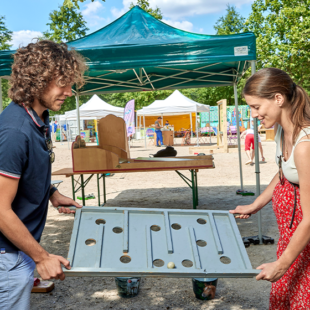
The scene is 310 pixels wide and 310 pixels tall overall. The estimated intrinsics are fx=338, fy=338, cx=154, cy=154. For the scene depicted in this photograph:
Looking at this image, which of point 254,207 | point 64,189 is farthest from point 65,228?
point 254,207

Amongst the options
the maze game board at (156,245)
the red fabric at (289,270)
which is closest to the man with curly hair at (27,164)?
the maze game board at (156,245)

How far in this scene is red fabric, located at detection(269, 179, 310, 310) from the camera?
1.53 m

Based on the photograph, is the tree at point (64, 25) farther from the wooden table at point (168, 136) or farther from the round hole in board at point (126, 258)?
the round hole in board at point (126, 258)

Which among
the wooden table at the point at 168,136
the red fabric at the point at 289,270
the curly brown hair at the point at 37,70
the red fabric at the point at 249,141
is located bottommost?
the wooden table at the point at 168,136

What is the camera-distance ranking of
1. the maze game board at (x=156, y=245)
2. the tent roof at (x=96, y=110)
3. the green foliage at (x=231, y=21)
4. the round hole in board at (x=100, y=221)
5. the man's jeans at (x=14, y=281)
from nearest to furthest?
the man's jeans at (x=14, y=281)
the maze game board at (x=156, y=245)
the round hole in board at (x=100, y=221)
the tent roof at (x=96, y=110)
the green foliage at (x=231, y=21)

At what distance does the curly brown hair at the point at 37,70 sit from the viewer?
1338 mm

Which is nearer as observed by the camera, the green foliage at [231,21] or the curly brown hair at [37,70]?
the curly brown hair at [37,70]

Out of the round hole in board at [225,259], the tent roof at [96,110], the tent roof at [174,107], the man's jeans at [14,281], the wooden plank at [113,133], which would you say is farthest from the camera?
the tent roof at [96,110]

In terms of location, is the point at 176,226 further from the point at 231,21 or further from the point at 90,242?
the point at 231,21

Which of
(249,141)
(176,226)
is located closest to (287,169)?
(176,226)

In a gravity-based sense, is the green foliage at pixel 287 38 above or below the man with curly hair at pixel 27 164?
above

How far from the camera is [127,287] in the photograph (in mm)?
3027

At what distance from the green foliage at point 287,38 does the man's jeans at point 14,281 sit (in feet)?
74.0

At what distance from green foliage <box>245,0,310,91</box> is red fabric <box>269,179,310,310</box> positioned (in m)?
21.9
